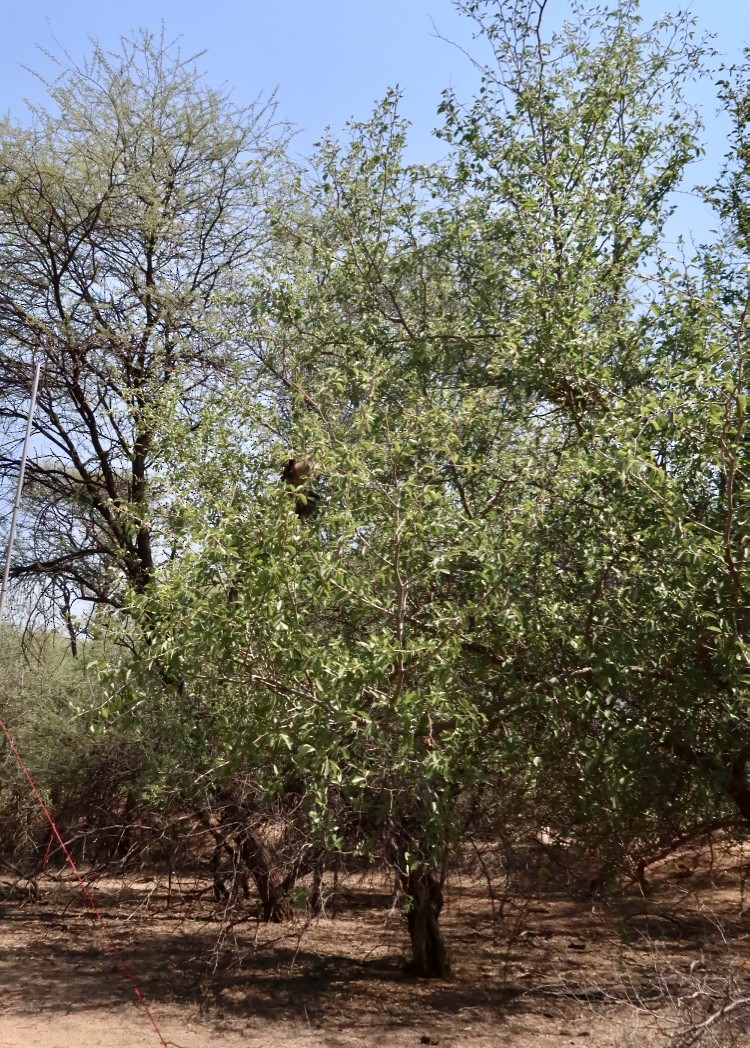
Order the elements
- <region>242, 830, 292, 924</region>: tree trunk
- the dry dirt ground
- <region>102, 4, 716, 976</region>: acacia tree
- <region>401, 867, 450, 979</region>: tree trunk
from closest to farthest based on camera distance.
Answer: <region>102, 4, 716, 976</region>: acacia tree < the dry dirt ground < <region>401, 867, 450, 979</region>: tree trunk < <region>242, 830, 292, 924</region>: tree trunk

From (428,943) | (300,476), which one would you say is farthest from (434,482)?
(428,943)

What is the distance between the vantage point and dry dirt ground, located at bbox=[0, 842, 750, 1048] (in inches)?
293

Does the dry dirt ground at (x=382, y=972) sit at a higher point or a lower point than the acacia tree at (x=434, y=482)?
lower

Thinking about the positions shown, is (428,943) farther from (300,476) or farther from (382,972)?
(300,476)

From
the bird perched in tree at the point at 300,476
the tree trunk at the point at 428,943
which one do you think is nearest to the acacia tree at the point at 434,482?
the bird perched in tree at the point at 300,476

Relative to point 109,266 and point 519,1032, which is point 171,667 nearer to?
point 519,1032

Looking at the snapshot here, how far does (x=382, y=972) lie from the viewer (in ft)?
31.0


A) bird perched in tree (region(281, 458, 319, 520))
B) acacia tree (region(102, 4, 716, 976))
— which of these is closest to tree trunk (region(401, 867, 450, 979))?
acacia tree (region(102, 4, 716, 976))

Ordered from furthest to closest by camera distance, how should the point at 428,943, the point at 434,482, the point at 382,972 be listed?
1. the point at 382,972
2. the point at 428,943
3. the point at 434,482

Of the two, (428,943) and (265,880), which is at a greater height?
(265,880)

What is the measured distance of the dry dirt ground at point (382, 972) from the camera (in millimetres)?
7445

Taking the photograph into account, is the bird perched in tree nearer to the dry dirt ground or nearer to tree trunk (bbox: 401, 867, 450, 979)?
the dry dirt ground

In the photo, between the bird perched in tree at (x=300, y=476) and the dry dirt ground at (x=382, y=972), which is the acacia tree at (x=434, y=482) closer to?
the bird perched in tree at (x=300, y=476)

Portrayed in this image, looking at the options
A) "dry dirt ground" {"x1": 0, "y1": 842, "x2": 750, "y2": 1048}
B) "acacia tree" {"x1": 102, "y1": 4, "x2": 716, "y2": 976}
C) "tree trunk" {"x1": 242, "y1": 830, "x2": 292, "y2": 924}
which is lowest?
"dry dirt ground" {"x1": 0, "y1": 842, "x2": 750, "y2": 1048}
